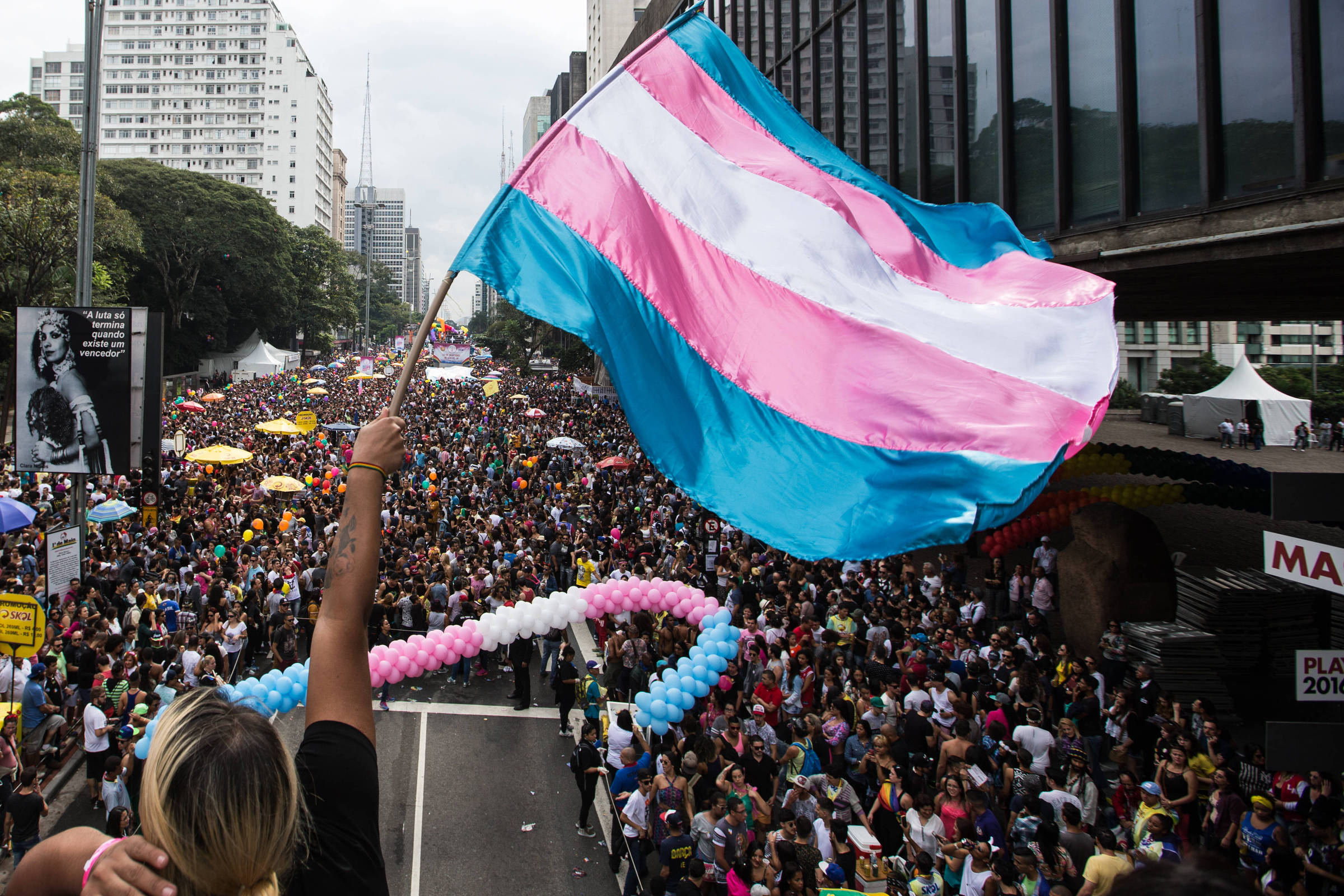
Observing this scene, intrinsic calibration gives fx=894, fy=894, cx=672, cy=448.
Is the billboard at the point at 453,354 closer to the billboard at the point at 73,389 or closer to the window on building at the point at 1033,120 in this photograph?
the billboard at the point at 73,389

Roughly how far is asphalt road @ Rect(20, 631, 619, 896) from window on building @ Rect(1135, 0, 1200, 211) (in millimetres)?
11966

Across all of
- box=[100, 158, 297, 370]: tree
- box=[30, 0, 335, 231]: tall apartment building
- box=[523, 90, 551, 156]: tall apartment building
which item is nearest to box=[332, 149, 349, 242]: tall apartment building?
box=[30, 0, 335, 231]: tall apartment building

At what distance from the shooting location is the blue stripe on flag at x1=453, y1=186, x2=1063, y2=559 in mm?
4566

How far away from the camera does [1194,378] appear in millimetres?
49406

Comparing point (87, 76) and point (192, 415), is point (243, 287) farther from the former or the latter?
point (87, 76)

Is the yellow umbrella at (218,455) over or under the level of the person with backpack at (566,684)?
over

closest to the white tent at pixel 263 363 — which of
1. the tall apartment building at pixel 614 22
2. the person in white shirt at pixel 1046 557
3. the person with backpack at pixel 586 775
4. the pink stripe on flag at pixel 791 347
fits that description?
the tall apartment building at pixel 614 22

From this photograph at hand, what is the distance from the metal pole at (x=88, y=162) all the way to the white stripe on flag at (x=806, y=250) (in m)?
12.5

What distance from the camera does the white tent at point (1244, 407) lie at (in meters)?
35.1

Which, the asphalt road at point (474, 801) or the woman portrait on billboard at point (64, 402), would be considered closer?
the asphalt road at point (474, 801)

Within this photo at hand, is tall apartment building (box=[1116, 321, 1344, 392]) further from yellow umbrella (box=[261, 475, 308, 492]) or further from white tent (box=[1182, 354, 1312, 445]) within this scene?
yellow umbrella (box=[261, 475, 308, 492])

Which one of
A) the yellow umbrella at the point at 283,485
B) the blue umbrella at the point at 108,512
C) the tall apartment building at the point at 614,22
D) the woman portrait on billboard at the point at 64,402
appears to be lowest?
the blue umbrella at the point at 108,512

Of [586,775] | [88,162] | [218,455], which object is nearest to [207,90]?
[218,455]

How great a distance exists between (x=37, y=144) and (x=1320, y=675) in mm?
50942
